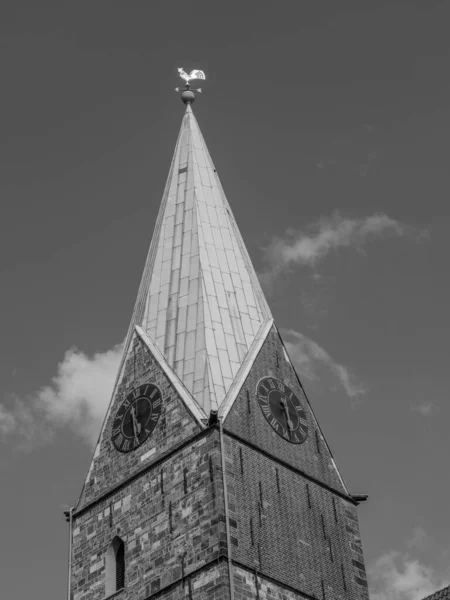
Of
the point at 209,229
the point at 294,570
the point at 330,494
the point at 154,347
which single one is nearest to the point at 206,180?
the point at 209,229

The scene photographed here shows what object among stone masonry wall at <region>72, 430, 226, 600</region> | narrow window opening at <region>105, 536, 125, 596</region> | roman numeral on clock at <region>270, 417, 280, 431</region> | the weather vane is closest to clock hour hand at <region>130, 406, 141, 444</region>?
stone masonry wall at <region>72, 430, 226, 600</region>

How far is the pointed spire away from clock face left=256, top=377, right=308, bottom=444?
103 centimetres

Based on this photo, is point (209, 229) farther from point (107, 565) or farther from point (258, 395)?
point (107, 565)

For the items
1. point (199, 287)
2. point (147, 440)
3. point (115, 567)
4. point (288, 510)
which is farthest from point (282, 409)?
point (115, 567)

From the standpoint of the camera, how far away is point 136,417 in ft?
129

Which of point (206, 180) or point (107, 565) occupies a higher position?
point (206, 180)

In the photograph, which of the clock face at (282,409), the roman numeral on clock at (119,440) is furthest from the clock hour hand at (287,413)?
the roman numeral on clock at (119,440)

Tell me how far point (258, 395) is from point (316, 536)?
4287 mm

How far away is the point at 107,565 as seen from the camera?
3731 cm

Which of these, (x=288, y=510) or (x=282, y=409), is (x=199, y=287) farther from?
(x=288, y=510)

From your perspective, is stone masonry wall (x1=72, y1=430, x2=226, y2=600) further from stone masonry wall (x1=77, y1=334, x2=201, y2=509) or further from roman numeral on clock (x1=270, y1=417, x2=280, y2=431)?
roman numeral on clock (x1=270, y1=417, x2=280, y2=431)

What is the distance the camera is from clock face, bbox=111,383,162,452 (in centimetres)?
3878

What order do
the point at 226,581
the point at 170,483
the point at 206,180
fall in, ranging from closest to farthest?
the point at 226,581 → the point at 170,483 → the point at 206,180

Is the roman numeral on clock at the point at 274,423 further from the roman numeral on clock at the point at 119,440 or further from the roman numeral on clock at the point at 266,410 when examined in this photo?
the roman numeral on clock at the point at 119,440
